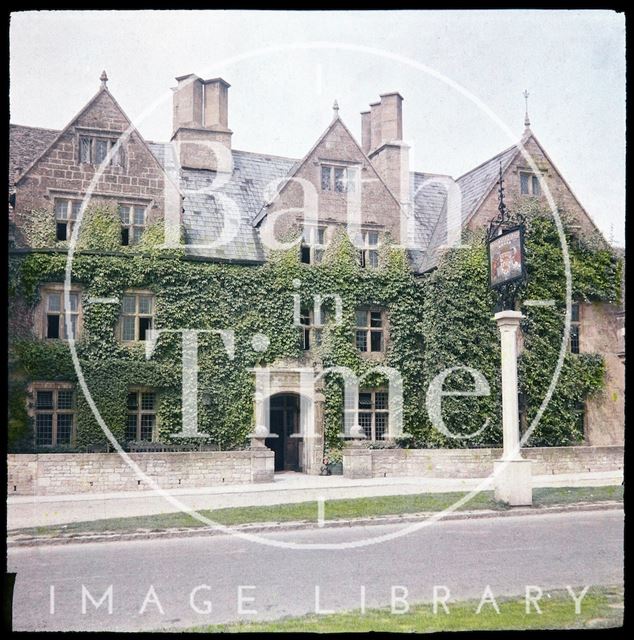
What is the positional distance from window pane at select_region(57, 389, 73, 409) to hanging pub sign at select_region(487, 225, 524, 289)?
11584 millimetres

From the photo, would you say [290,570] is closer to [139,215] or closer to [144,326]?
Answer: [144,326]

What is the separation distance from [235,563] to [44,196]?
13407mm

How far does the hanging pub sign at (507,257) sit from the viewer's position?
17.2 m

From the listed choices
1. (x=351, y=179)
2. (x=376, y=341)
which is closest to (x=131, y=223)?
(x=351, y=179)

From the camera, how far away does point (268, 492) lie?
18.4m

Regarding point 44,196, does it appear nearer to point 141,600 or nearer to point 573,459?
point 141,600

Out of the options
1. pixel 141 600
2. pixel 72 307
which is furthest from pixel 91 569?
pixel 72 307

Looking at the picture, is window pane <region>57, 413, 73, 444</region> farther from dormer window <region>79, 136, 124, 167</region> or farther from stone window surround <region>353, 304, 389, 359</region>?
stone window surround <region>353, 304, 389, 359</region>

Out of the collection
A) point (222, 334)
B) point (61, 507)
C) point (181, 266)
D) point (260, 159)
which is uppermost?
point (260, 159)

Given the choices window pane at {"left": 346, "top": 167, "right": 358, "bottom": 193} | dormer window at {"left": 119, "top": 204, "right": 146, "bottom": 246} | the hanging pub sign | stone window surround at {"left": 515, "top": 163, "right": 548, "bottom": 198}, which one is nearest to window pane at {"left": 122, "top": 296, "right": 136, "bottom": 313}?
dormer window at {"left": 119, "top": 204, "right": 146, "bottom": 246}

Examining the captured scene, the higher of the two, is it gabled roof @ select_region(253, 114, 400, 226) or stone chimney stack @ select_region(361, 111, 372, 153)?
stone chimney stack @ select_region(361, 111, 372, 153)

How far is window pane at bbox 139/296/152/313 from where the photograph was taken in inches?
875

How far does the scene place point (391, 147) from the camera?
27.1 metres

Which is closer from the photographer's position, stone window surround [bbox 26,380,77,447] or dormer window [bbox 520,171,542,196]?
stone window surround [bbox 26,380,77,447]
